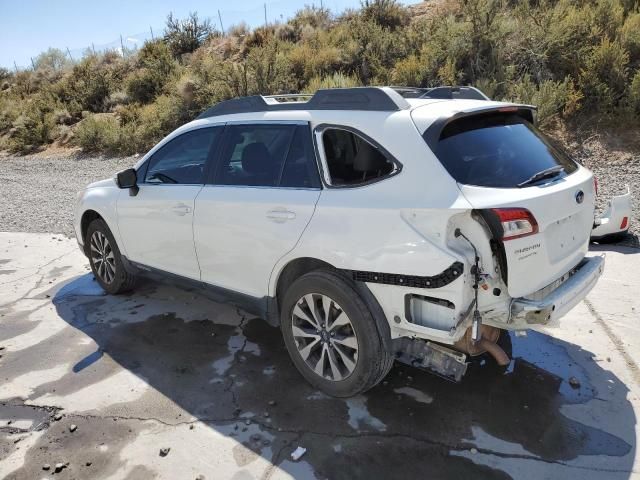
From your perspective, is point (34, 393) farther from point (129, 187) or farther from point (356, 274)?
point (356, 274)

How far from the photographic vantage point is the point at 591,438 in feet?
10.1

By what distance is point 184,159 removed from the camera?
183 inches

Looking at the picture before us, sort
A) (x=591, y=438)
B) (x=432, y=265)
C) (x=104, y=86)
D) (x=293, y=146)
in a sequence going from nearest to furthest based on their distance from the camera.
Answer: (x=432, y=265)
(x=591, y=438)
(x=293, y=146)
(x=104, y=86)

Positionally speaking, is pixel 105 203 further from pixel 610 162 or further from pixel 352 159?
pixel 610 162

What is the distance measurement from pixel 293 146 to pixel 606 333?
115 inches

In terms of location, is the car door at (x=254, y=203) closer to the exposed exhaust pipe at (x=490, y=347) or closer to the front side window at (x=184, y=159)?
the front side window at (x=184, y=159)

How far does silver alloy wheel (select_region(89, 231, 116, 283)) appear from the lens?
5492 millimetres

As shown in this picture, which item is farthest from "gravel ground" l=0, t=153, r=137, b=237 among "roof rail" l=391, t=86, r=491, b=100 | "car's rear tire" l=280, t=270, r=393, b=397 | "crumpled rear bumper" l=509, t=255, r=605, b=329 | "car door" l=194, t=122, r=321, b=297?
"crumpled rear bumper" l=509, t=255, r=605, b=329

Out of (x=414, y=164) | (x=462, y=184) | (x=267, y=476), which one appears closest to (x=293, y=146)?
(x=414, y=164)

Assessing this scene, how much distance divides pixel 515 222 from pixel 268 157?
6.03 ft

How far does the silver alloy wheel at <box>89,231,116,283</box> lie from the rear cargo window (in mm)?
3778

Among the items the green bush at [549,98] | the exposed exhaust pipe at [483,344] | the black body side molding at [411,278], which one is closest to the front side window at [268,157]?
the black body side molding at [411,278]

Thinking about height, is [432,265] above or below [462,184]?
below

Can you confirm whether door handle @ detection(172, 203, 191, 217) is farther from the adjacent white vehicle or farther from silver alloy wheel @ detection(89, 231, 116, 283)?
silver alloy wheel @ detection(89, 231, 116, 283)
